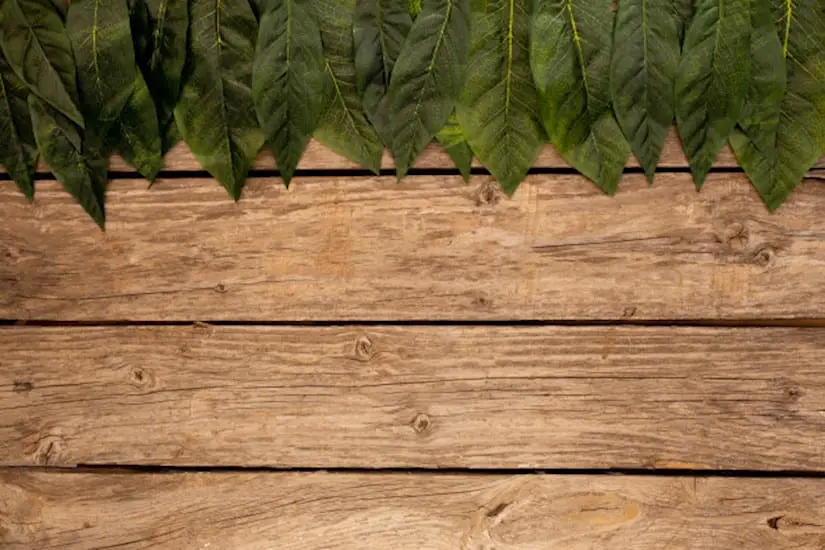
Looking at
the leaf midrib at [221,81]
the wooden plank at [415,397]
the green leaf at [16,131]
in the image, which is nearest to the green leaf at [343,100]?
the leaf midrib at [221,81]

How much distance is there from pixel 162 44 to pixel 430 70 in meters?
0.30

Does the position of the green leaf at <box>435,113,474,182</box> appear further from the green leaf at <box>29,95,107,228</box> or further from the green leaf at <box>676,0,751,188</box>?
the green leaf at <box>29,95,107,228</box>

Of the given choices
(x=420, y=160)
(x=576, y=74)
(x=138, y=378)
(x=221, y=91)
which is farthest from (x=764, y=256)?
(x=138, y=378)

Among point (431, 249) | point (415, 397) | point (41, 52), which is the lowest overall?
point (415, 397)

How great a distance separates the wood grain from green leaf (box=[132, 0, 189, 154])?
67mm

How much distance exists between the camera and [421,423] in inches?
40.7

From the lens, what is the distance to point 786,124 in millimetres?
979

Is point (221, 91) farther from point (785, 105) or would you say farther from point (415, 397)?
point (785, 105)

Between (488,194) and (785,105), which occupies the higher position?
(785,105)

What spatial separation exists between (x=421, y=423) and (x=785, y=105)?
1.82 feet

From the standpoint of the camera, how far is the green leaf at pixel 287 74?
0.97 metres

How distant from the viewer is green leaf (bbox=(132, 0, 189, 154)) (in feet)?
3.20

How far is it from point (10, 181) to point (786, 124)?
35.8 inches

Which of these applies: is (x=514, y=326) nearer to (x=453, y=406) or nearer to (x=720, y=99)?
(x=453, y=406)
